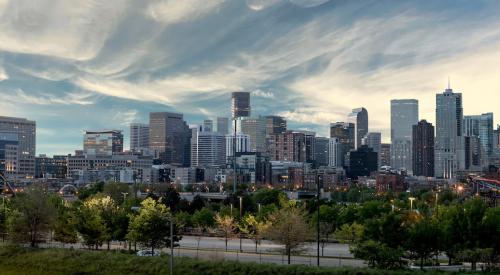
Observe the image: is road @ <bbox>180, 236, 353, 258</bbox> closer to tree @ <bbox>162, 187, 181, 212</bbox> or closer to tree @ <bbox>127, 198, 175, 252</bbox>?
tree @ <bbox>127, 198, 175, 252</bbox>

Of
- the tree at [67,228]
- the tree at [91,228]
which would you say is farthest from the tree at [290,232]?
the tree at [67,228]

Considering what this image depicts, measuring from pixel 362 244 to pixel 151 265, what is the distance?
1942 centimetres

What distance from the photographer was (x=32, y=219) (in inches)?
2443

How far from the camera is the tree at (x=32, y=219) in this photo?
6162 centimetres

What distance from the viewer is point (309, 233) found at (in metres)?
58.8

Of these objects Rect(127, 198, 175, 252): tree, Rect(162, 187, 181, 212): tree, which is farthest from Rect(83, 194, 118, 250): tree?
Rect(162, 187, 181, 212): tree

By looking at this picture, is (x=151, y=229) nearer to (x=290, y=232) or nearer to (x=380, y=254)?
(x=290, y=232)

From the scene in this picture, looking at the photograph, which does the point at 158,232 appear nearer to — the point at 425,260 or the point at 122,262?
the point at 122,262

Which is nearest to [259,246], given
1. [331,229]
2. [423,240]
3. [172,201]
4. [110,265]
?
[331,229]

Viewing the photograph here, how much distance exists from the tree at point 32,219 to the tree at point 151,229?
11.4 metres

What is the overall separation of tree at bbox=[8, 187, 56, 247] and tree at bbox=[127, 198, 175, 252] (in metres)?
11.4

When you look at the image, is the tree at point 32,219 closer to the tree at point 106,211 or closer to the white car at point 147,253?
the tree at point 106,211

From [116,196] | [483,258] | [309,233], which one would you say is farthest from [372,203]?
[116,196]

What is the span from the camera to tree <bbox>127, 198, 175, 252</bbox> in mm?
57500
